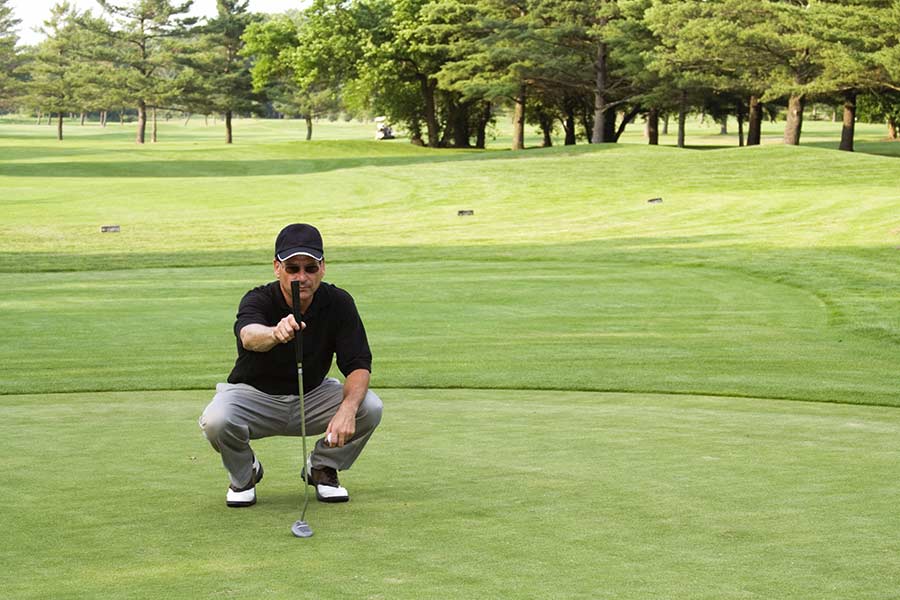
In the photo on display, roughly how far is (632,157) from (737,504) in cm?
5027

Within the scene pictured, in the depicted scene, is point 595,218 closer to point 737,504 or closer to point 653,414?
point 653,414

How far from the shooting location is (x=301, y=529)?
5422 millimetres

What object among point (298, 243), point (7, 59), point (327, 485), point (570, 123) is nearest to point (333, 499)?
point (327, 485)

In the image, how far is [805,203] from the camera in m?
35.8

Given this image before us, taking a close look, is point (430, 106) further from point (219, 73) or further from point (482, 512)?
point (482, 512)

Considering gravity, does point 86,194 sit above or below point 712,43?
below

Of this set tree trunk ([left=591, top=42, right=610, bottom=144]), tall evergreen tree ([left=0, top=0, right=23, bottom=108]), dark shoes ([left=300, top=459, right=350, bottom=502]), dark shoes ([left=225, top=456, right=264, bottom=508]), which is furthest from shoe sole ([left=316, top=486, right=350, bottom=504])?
tall evergreen tree ([left=0, top=0, right=23, bottom=108])

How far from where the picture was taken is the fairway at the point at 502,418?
16.0 feet

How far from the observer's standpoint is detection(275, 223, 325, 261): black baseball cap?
5711mm

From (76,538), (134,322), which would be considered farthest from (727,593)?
(134,322)

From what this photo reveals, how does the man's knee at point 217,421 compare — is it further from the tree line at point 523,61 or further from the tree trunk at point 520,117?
the tree trunk at point 520,117

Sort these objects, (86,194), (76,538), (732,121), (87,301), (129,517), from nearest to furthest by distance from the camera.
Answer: (76,538)
(129,517)
(87,301)
(86,194)
(732,121)

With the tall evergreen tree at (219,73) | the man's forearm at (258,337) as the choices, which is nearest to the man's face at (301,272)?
the man's forearm at (258,337)

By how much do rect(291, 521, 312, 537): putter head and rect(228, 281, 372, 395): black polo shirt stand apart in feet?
2.55
